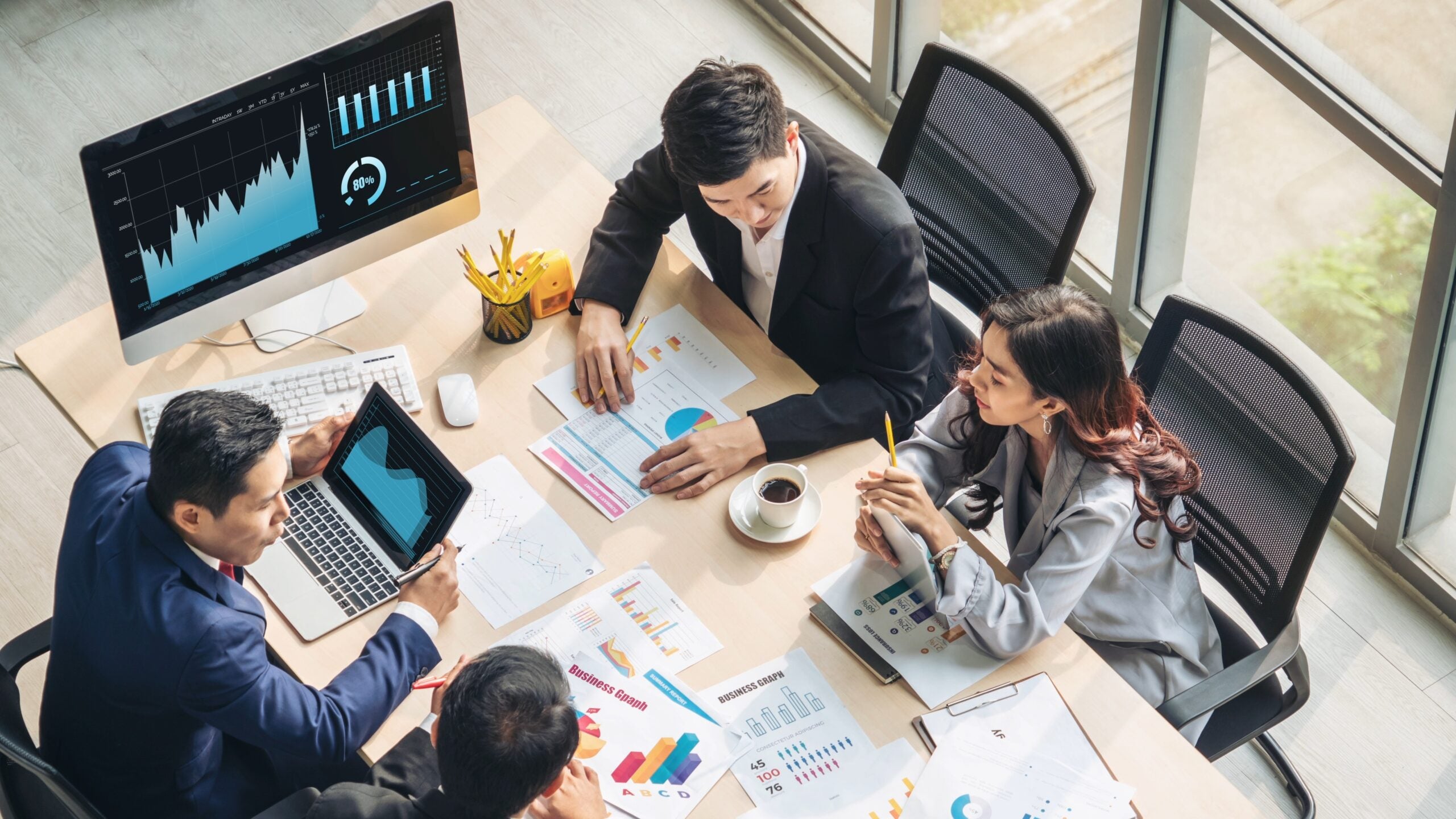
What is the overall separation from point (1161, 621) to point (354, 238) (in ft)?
5.33

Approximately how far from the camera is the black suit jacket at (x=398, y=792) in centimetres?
183

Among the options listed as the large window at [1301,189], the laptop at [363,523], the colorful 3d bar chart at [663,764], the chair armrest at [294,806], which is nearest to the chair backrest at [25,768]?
the chair armrest at [294,806]

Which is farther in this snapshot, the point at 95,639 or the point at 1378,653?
the point at 1378,653

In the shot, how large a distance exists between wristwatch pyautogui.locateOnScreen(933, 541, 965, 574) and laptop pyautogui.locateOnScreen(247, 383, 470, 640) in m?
0.76

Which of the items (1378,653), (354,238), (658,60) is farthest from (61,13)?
(1378,653)

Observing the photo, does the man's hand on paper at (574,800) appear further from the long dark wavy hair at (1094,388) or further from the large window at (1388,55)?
the large window at (1388,55)

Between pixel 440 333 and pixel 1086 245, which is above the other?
pixel 440 333

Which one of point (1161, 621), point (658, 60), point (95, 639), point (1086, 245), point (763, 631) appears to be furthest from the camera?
point (658, 60)

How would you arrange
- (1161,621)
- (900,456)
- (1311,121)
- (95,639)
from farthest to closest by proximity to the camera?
(1311,121)
(900,456)
(1161,621)
(95,639)

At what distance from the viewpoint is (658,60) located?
4434 mm

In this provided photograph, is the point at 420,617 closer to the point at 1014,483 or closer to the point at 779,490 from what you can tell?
the point at 779,490

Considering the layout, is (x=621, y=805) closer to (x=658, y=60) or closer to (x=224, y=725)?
(x=224, y=725)

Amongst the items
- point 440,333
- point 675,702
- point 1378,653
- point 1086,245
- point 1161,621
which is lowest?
point 1378,653

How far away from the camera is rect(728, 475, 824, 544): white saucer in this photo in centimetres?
227
